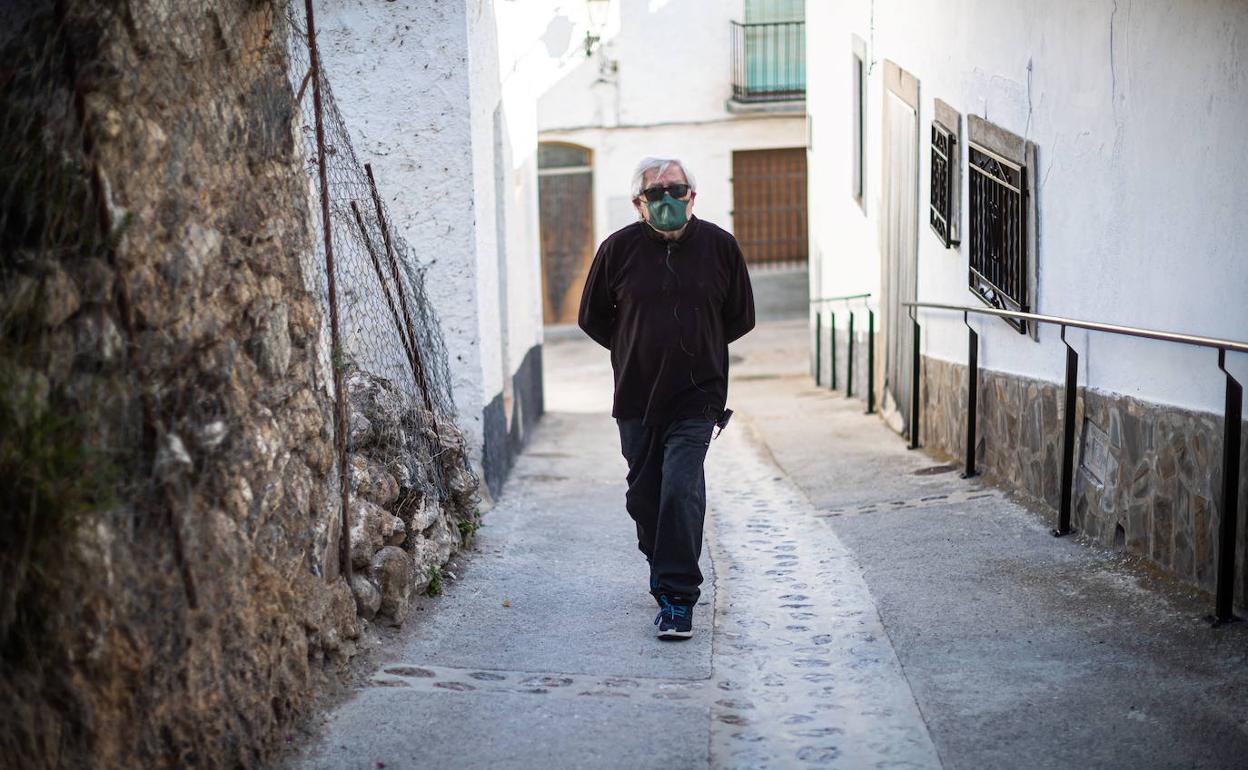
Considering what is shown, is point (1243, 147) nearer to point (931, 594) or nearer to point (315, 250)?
point (931, 594)

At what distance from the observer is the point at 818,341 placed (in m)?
14.0

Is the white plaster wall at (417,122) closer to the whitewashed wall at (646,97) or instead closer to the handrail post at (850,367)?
the handrail post at (850,367)

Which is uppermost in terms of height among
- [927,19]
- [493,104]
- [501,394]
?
[927,19]

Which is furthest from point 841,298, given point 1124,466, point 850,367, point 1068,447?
point 1124,466

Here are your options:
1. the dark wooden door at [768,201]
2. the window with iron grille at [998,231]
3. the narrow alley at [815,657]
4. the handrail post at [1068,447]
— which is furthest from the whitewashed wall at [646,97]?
the handrail post at [1068,447]

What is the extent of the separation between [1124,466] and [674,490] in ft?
6.51

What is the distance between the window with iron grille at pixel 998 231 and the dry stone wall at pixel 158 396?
4.05 m

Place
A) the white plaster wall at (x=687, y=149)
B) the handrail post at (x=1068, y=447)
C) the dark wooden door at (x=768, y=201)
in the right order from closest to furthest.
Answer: the handrail post at (x=1068, y=447), the white plaster wall at (x=687, y=149), the dark wooden door at (x=768, y=201)

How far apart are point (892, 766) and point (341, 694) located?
5.08ft

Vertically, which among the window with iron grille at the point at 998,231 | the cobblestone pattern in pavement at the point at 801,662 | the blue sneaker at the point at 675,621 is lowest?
the cobblestone pattern in pavement at the point at 801,662

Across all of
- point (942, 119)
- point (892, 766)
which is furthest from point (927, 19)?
point (892, 766)

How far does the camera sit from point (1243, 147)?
14.3ft

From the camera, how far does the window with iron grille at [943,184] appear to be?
26.1ft

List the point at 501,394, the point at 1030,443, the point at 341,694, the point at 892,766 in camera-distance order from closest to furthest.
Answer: the point at 892,766 → the point at 341,694 → the point at 1030,443 → the point at 501,394
